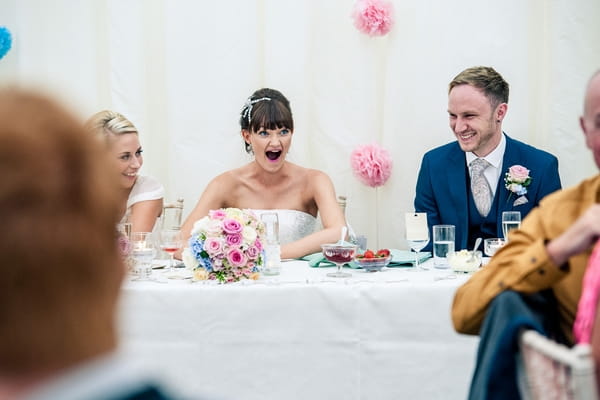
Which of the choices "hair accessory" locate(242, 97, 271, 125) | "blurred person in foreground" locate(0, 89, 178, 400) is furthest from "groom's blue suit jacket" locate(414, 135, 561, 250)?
"blurred person in foreground" locate(0, 89, 178, 400)

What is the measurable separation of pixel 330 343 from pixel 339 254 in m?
0.32

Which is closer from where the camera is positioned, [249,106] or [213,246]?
[213,246]

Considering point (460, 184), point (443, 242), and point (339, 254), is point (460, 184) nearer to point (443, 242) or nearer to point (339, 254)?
point (443, 242)

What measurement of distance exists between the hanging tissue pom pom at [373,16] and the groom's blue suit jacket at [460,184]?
663mm

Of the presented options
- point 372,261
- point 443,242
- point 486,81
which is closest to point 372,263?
point 372,261

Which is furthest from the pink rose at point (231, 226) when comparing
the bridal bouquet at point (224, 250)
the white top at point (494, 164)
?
the white top at point (494, 164)

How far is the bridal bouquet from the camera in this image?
2385mm

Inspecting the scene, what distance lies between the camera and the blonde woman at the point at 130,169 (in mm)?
3291

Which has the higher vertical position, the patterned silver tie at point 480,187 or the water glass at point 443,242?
the patterned silver tie at point 480,187

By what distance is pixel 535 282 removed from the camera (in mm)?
1379

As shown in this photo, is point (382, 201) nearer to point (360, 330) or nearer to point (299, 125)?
point (299, 125)

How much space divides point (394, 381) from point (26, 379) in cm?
184

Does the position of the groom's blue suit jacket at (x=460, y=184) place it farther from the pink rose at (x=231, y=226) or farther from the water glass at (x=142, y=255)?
the water glass at (x=142, y=255)

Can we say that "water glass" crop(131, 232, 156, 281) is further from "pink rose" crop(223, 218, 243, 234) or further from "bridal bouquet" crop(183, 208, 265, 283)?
"pink rose" crop(223, 218, 243, 234)
